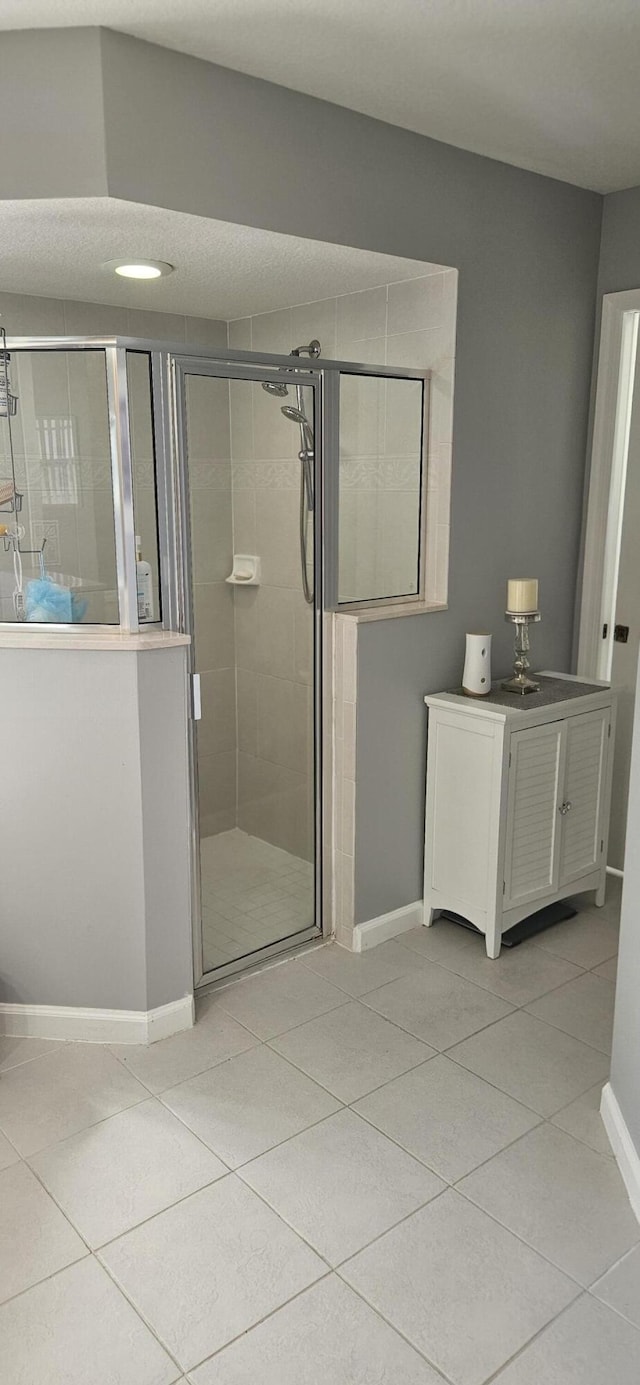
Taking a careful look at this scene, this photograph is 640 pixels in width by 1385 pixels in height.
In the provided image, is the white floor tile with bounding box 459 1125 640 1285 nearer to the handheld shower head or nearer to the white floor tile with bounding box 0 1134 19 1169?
the white floor tile with bounding box 0 1134 19 1169

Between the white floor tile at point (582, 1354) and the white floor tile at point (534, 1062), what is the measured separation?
23.2 inches

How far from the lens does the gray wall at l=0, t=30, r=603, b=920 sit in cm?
228

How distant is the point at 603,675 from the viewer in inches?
150

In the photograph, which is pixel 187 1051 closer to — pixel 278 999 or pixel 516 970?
pixel 278 999

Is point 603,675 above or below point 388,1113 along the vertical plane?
above

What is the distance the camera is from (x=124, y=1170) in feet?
7.23

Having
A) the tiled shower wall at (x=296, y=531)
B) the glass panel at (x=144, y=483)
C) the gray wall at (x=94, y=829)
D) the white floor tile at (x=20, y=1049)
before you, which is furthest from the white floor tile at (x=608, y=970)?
the glass panel at (x=144, y=483)

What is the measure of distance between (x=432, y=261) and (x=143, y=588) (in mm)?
1363

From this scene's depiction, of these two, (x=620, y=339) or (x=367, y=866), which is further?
(x=620, y=339)

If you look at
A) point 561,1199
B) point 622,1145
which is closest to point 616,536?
point 622,1145

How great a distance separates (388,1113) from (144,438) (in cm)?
183

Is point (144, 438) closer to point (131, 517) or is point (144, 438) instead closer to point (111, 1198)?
point (131, 517)

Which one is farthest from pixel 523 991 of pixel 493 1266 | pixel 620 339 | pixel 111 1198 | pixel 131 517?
pixel 620 339

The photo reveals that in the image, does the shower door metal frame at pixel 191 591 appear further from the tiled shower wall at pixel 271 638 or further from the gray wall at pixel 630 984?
the gray wall at pixel 630 984
